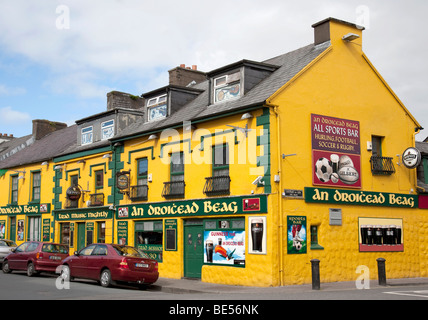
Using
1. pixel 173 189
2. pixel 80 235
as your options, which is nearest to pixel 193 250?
pixel 173 189

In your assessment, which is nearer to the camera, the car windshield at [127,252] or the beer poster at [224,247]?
the car windshield at [127,252]

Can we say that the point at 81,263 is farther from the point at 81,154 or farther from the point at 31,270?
the point at 81,154

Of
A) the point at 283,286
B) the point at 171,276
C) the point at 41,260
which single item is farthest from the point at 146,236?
the point at 283,286

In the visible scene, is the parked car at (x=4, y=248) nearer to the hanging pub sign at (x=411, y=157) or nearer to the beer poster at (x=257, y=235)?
the beer poster at (x=257, y=235)

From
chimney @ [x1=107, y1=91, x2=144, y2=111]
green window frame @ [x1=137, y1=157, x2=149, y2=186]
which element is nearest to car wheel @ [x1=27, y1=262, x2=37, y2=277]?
green window frame @ [x1=137, y1=157, x2=149, y2=186]

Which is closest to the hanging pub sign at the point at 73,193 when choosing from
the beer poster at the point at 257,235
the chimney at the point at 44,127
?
the beer poster at the point at 257,235

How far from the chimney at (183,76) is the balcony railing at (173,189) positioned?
8.48m

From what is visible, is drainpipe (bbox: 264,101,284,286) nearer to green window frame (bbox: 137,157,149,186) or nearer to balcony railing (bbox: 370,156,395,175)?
balcony railing (bbox: 370,156,395,175)

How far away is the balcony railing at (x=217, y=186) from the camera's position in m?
19.4

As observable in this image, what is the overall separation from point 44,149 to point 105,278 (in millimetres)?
18327

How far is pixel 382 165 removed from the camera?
2109cm

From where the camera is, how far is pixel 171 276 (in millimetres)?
21406

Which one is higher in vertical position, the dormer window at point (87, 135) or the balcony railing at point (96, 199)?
the dormer window at point (87, 135)

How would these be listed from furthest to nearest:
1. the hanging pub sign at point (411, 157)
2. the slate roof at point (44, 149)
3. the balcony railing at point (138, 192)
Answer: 1. the slate roof at point (44, 149)
2. the balcony railing at point (138, 192)
3. the hanging pub sign at point (411, 157)
